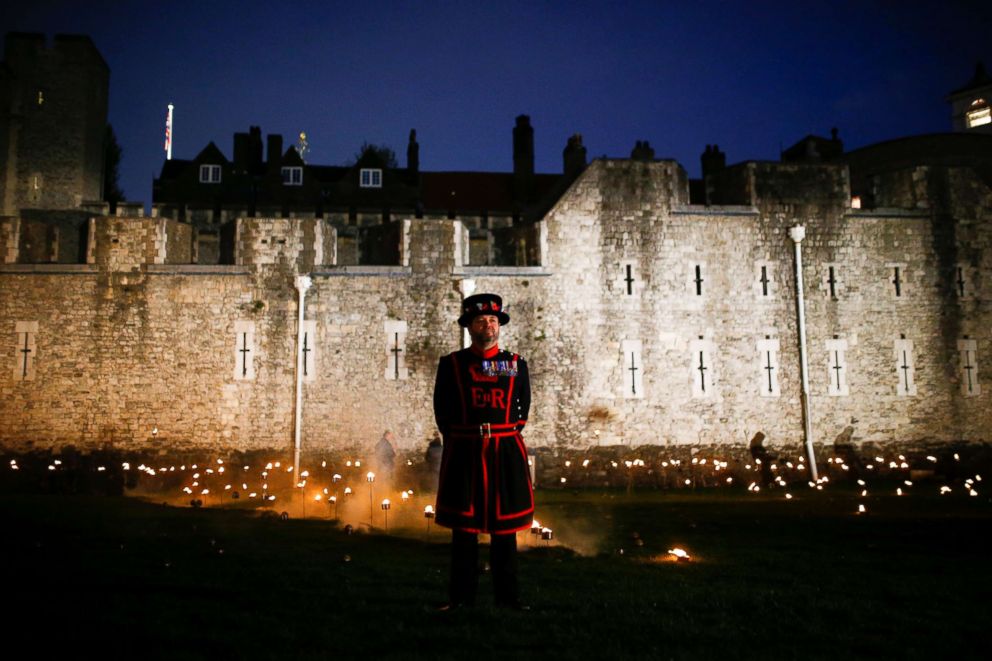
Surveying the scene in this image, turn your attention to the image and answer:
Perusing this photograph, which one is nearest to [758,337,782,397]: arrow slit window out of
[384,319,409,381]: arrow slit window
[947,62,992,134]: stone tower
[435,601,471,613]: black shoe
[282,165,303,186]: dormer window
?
[384,319,409,381]: arrow slit window

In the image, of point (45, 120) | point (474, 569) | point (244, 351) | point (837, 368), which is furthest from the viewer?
point (45, 120)

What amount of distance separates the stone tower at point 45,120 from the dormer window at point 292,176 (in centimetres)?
1628

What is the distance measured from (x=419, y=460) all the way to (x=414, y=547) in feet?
27.3

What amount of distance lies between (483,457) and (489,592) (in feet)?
4.42

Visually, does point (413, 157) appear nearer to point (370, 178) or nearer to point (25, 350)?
point (370, 178)

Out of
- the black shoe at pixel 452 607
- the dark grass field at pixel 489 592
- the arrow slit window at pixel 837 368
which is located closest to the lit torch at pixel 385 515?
the dark grass field at pixel 489 592

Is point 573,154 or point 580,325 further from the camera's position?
point 573,154

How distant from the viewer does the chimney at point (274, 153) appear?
4094 cm

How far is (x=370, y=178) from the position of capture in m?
41.8

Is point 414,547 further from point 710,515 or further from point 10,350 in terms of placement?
point 10,350

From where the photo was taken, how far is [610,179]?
1866 centimetres

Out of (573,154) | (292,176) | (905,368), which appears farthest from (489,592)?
(292,176)

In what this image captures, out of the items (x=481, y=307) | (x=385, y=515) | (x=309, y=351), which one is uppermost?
(x=309, y=351)

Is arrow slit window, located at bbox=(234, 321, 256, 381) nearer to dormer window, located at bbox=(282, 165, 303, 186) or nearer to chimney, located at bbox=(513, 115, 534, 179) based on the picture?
dormer window, located at bbox=(282, 165, 303, 186)
